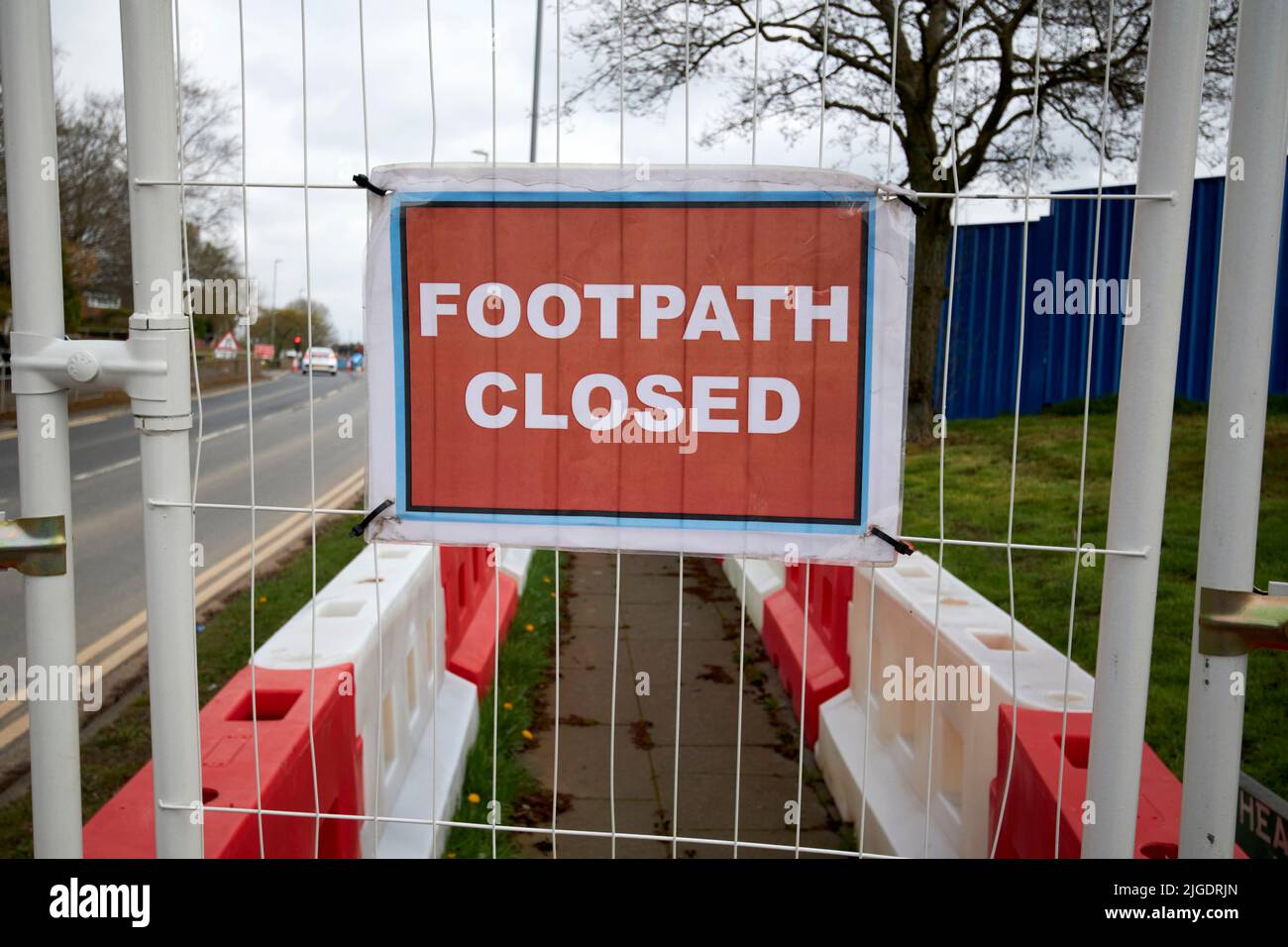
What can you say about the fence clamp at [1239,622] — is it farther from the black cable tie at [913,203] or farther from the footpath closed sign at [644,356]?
the black cable tie at [913,203]

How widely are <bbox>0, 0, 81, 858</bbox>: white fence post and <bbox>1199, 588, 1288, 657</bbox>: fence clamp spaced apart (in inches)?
80.9

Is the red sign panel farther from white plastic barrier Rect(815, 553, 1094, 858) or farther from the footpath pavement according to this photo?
white plastic barrier Rect(815, 553, 1094, 858)

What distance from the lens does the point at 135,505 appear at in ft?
40.2

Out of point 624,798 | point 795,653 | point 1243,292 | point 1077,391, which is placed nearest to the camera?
point 1243,292

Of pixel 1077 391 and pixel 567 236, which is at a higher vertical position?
pixel 567 236

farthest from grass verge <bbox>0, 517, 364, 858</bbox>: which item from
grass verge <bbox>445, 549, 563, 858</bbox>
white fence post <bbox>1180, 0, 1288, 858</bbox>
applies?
white fence post <bbox>1180, 0, 1288, 858</bbox>

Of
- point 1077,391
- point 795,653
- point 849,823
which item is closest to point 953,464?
point 1077,391

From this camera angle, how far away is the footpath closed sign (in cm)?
206

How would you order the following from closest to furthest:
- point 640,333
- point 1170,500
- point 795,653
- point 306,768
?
1. point 640,333
2. point 306,768
3. point 795,653
4. point 1170,500

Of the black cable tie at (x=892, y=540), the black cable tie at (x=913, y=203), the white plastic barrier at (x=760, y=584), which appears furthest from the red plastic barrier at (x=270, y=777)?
the white plastic barrier at (x=760, y=584)

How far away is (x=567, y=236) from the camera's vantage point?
2.10 meters

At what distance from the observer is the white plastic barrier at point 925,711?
3.25 meters
